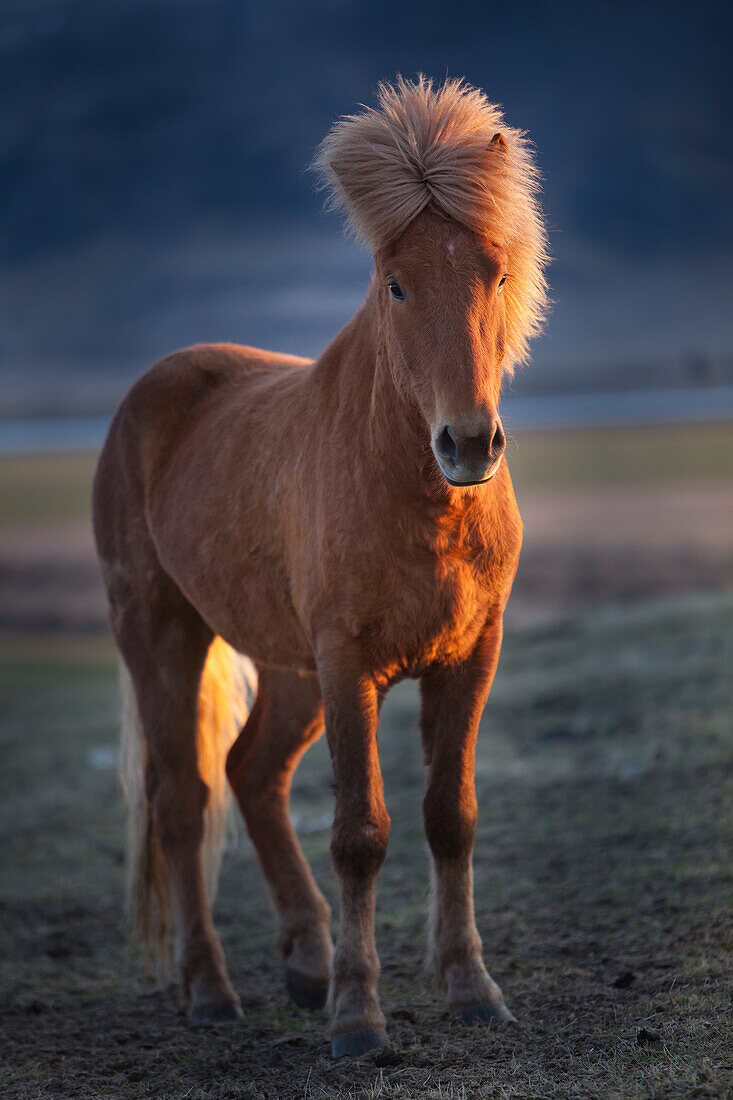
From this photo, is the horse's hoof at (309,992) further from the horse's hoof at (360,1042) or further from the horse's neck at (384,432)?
the horse's neck at (384,432)

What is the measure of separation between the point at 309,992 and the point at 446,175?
2.97 metres

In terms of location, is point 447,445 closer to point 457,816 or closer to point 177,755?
point 457,816

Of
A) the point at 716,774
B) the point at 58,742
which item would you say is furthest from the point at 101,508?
the point at 58,742

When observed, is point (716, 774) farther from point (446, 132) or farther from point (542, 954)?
point (446, 132)

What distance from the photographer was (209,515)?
4.09 meters

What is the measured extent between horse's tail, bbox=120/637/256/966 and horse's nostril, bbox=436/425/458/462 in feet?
7.47

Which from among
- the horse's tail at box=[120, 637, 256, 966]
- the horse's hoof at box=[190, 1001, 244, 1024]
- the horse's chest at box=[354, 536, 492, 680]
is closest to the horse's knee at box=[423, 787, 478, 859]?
the horse's chest at box=[354, 536, 492, 680]

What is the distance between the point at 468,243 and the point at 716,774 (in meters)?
3.70

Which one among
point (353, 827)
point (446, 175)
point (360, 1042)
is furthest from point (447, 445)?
point (360, 1042)

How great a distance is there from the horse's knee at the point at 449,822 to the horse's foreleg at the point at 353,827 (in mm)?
232

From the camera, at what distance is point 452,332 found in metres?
2.78

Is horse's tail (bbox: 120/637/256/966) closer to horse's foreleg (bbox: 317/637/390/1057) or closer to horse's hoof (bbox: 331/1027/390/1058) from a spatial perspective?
horse's foreleg (bbox: 317/637/390/1057)

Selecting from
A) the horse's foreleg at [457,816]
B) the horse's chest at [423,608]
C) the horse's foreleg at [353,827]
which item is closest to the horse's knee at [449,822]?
the horse's foreleg at [457,816]

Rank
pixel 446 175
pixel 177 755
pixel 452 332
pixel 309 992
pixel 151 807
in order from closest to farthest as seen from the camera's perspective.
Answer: pixel 452 332
pixel 446 175
pixel 309 992
pixel 177 755
pixel 151 807
